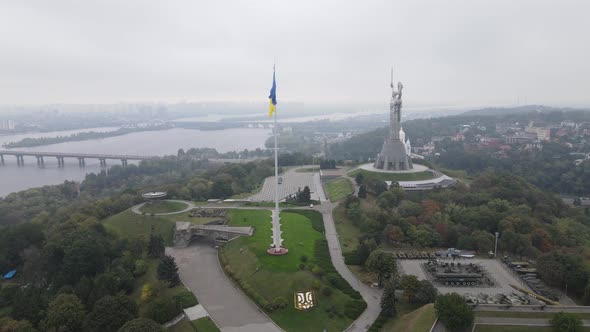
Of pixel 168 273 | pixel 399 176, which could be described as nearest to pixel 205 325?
pixel 168 273

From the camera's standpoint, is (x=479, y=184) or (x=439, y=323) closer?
(x=439, y=323)

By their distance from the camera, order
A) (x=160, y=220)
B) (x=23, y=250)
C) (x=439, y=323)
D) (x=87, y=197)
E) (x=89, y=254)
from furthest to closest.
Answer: (x=87, y=197), (x=160, y=220), (x=23, y=250), (x=89, y=254), (x=439, y=323)

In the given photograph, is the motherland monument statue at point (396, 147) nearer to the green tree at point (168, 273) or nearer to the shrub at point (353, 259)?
the shrub at point (353, 259)

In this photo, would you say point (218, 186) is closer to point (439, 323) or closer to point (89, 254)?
point (89, 254)

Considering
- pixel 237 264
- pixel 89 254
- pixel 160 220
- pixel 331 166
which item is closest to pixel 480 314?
pixel 237 264

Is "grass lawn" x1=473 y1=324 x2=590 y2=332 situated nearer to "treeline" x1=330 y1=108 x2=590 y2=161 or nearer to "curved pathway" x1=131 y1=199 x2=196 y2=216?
"curved pathway" x1=131 y1=199 x2=196 y2=216

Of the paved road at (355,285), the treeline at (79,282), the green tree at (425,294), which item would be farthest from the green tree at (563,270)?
the treeline at (79,282)
